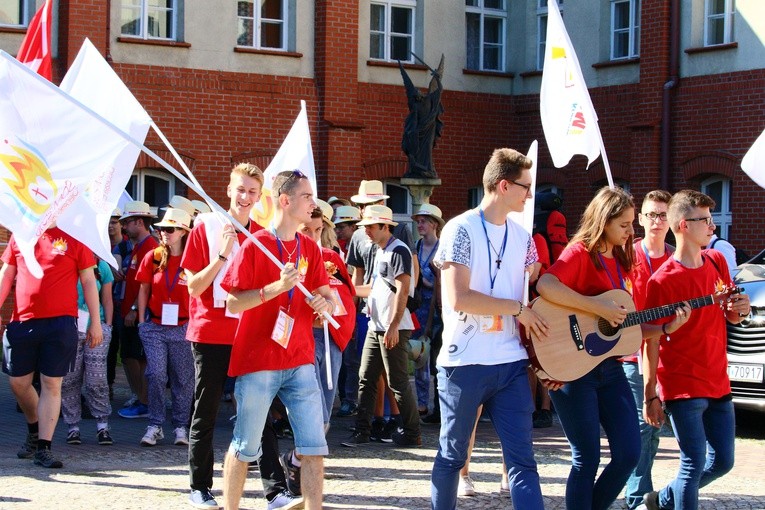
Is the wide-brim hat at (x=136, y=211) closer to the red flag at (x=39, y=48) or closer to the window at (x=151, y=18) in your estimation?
the red flag at (x=39, y=48)

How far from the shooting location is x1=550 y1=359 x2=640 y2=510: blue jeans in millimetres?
6898

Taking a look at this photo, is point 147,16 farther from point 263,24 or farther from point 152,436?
point 152,436

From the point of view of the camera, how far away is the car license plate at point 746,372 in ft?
37.8

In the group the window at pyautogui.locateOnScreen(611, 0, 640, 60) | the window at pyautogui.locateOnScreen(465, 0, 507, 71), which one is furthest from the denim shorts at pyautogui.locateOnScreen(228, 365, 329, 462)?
the window at pyautogui.locateOnScreen(465, 0, 507, 71)

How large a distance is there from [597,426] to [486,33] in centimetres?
1837

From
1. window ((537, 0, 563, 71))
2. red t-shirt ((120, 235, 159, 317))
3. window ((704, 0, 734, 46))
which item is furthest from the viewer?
window ((537, 0, 563, 71))

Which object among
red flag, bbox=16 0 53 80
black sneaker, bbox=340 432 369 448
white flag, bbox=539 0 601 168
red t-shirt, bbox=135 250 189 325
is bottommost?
black sneaker, bbox=340 432 369 448

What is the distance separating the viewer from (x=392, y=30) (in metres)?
Result: 23.5

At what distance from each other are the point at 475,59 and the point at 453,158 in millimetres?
1951

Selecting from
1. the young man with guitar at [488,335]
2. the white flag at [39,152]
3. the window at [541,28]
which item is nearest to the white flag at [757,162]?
the young man with guitar at [488,335]

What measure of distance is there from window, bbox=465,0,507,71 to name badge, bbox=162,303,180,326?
46.2 feet

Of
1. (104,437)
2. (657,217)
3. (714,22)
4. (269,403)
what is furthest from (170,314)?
(714,22)

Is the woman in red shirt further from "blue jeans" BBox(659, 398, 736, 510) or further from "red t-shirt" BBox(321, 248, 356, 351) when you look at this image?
"blue jeans" BBox(659, 398, 736, 510)

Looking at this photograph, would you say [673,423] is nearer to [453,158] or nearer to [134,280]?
[134,280]
